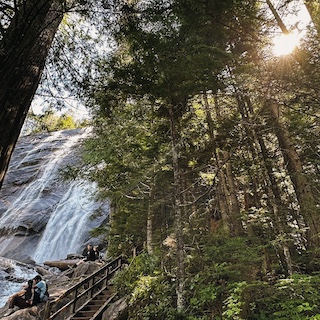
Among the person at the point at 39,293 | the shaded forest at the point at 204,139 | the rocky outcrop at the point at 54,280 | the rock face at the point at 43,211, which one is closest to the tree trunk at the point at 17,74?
the shaded forest at the point at 204,139

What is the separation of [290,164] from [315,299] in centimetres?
415

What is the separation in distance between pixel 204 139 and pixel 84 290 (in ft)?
21.6

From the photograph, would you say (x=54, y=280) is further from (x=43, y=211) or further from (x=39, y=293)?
(x=43, y=211)

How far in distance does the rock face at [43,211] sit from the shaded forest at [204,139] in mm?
8778

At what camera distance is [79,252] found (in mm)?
18438

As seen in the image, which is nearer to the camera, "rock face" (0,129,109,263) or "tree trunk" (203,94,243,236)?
"tree trunk" (203,94,243,236)

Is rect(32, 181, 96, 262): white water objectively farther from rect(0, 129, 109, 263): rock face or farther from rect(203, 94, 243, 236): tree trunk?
rect(203, 94, 243, 236): tree trunk

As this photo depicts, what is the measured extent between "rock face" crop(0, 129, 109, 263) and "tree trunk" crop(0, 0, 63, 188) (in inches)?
572

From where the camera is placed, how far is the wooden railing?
726cm

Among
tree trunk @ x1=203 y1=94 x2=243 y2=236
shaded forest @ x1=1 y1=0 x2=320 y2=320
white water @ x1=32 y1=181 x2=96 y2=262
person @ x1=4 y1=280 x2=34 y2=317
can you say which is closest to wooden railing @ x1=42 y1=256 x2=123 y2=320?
person @ x1=4 y1=280 x2=34 y2=317

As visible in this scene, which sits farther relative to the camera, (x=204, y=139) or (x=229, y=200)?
(x=204, y=139)

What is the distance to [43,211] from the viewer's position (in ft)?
72.4

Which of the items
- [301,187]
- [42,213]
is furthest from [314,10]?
[42,213]

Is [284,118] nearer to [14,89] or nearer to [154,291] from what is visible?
[154,291]
